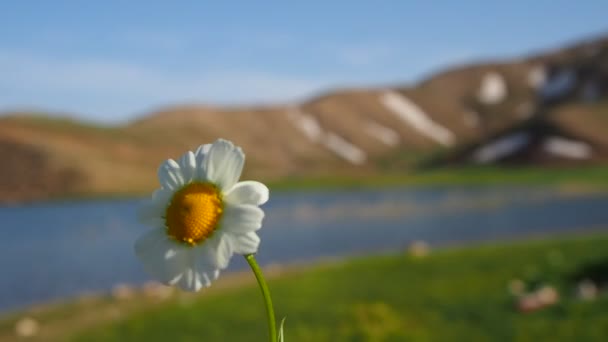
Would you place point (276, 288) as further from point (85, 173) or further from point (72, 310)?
point (85, 173)

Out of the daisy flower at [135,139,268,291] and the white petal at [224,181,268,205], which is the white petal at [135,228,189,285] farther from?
the white petal at [224,181,268,205]

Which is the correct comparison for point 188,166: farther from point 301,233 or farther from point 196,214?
point 301,233

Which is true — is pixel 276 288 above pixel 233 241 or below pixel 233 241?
above

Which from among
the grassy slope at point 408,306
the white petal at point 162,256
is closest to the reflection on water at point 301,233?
the grassy slope at point 408,306

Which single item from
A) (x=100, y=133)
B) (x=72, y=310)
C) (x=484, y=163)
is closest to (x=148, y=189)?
(x=100, y=133)

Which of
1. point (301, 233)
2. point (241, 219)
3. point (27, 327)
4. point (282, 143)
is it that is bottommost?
point (241, 219)

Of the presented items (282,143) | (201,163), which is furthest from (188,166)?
(282,143)

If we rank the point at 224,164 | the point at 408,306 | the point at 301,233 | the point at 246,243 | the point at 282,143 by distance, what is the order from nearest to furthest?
the point at 246,243
the point at 224,164
the point at 408,306
the point at 301,233
the point at 282,143
